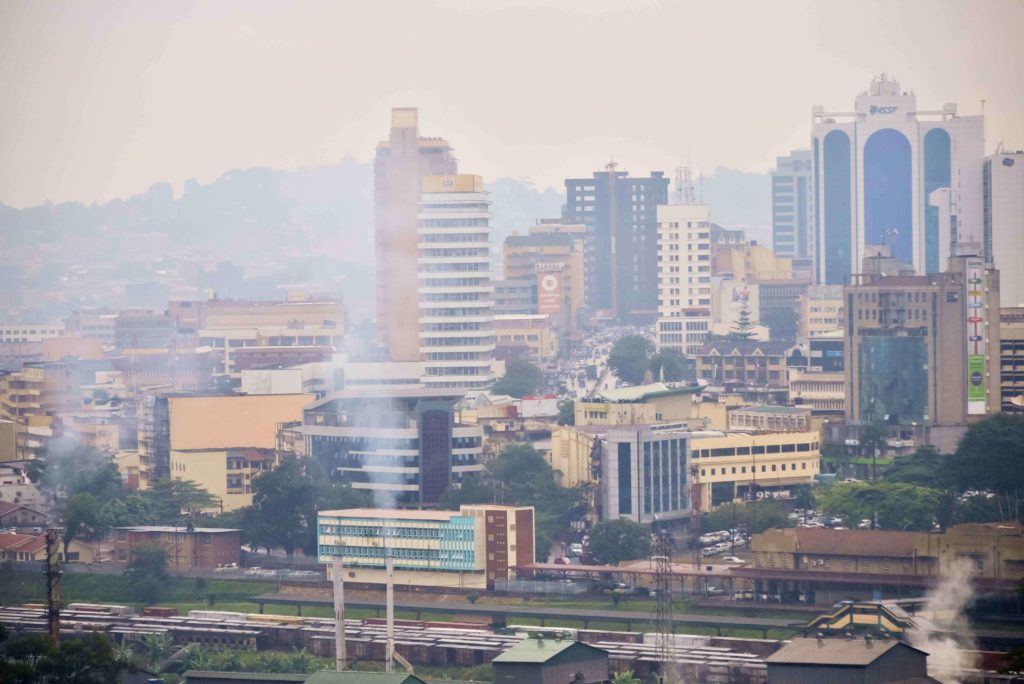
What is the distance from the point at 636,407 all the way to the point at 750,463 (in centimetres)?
320

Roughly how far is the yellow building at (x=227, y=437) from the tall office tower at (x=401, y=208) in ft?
38.0

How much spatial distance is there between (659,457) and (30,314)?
1552 inches

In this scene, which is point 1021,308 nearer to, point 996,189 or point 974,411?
point 974,411

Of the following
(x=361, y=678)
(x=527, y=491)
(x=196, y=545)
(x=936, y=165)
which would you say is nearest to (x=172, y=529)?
(x=196, y=545)

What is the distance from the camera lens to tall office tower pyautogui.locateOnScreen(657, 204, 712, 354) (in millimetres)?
57438

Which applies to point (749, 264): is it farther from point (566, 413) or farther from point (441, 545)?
point (441, 545)

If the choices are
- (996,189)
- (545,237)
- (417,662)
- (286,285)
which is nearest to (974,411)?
(417,662)

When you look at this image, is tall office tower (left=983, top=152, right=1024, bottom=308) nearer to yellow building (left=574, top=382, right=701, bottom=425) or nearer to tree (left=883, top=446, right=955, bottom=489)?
yellow building (left=574, top=382, right=701, bottom=425)

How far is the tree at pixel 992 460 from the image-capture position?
30.8 metres

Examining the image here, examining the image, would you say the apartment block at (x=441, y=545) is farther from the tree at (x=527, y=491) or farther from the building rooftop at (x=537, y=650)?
the building rooftop at (x=537, y=650)

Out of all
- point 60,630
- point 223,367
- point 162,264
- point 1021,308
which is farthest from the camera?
point 162,264

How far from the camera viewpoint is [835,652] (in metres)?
20.4

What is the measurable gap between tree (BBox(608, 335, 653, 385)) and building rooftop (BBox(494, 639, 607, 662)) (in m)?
27.1

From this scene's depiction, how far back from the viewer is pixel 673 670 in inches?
867
